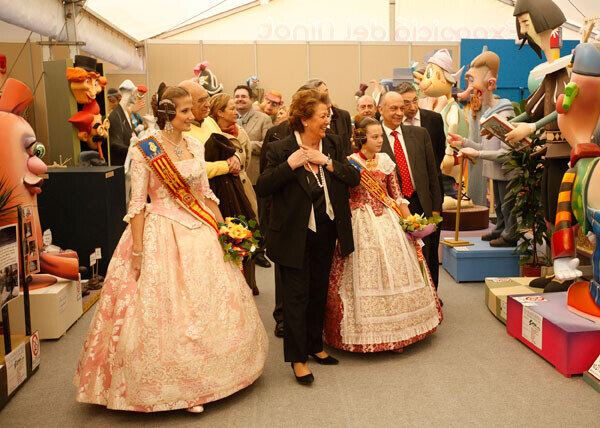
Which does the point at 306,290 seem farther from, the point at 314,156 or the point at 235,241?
the point at 314,156

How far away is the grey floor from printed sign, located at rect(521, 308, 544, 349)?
0.09m

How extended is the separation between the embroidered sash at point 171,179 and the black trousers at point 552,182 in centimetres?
226

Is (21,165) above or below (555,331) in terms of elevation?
above

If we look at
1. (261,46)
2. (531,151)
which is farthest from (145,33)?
(531,151)

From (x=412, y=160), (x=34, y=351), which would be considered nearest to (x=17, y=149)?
(x=34, y=351)

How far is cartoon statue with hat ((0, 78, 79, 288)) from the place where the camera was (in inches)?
154

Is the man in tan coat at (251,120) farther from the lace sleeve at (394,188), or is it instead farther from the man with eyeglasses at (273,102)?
the lace sleeve at (394,188)

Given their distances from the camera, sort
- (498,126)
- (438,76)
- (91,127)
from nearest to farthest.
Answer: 1. (498,126)
2. (91,127)
3. (438,76)

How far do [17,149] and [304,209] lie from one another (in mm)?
2132

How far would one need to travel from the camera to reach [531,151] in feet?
15.8

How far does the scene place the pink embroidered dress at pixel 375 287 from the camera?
350 centimetres

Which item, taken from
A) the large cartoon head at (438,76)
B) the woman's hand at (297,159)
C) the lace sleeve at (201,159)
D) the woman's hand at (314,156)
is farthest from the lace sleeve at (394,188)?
the large cartoon head at (438,76)

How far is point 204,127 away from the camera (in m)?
4.12

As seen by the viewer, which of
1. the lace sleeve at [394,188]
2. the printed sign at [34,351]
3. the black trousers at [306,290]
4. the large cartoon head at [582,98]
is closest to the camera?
the black trousers at [306,290]
